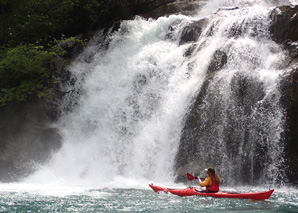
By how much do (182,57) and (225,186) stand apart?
604cm

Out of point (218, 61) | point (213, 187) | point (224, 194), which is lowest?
point (224, 194)

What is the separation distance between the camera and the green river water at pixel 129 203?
25.1 feet

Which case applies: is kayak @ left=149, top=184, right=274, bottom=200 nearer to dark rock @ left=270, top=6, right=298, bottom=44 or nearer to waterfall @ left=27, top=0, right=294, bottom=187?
waterfall @ left=27, top=0, right=294, bottom=187

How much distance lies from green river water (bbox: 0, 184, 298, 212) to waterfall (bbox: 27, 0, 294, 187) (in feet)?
7.25

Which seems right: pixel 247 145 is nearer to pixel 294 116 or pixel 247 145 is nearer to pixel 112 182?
pixel 294 116

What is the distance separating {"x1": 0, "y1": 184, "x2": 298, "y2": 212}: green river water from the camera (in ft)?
25.1

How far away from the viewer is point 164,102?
1418 cm

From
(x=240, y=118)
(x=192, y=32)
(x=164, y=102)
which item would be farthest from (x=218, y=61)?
(x=192, y=32)

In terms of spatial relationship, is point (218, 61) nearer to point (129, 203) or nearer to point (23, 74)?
point (129, 203)

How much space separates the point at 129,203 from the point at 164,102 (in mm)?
6370

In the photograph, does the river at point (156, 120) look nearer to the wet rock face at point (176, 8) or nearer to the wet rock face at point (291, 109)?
the wet rock face at point (291, 109)

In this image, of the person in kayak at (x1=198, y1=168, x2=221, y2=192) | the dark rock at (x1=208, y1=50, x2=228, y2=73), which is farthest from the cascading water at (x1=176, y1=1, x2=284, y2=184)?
the person in kayak at (x1=198, y1=168, x2=221, y2=192)

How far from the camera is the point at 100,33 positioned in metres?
18.7

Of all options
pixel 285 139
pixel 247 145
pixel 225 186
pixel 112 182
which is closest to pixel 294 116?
pixel 285 139
